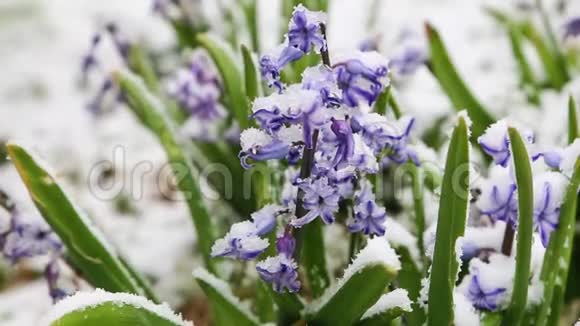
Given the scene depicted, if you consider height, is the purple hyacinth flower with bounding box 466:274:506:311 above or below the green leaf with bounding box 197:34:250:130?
below

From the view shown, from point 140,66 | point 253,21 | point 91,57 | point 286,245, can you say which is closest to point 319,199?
point 286,245

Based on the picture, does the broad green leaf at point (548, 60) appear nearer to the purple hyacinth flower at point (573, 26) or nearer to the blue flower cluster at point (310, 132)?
the purple hyacinth flower at point (573, 26)

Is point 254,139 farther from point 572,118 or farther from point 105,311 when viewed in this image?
point 572,118

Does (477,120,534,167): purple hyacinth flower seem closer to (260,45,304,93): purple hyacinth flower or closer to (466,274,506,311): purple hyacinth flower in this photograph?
(466,274,506,311): purple hyacinth flower

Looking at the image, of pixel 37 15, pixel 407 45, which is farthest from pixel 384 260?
pixel 37 15

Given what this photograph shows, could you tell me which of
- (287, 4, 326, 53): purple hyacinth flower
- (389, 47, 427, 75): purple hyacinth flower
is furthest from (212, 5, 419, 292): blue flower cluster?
(389, 47, 427, 75): purple hyacinth flower

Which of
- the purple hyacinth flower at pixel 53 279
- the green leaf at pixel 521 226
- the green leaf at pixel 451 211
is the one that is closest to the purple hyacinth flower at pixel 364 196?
the green leaf at pixel 451 211

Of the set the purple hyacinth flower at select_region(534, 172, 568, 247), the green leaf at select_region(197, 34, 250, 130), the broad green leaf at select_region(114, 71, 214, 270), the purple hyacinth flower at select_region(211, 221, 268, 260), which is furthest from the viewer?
the broad green leaf at select_region(114, 71, 214, 270)

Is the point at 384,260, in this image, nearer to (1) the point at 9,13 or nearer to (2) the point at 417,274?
(2) the point at 417,274
